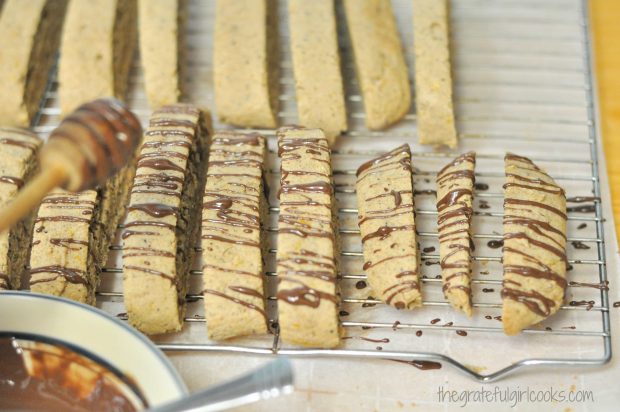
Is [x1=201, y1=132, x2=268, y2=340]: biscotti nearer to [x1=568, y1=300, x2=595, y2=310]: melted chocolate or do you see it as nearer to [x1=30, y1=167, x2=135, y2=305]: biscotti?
[x1=30, y1=167, x2=135, y2=305]: biscotti

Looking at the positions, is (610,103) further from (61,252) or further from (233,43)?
(61,252)

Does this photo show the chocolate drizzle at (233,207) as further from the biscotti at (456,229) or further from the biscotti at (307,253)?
the biscotti at (456,229)

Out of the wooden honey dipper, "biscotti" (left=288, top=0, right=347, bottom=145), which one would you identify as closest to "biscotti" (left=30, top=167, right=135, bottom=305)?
the wooden honey dipper

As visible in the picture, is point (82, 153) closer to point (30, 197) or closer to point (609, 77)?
point (30, 197)

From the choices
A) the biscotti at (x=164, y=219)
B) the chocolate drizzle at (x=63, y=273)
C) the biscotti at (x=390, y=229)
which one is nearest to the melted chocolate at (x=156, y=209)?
the biscotti at (x=164, y=219)

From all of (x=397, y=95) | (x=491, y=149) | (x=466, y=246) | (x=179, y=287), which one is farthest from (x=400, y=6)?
(x=179, y=287)

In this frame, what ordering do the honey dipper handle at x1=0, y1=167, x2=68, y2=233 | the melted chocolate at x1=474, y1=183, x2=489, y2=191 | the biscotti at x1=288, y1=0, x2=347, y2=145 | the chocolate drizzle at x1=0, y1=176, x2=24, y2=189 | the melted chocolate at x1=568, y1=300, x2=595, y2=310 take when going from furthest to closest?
1. the biscotti at x1=288, y1=0, x2=347, y2=145
2. the melted chocolate at x1=474, y1=183, x2=489, y2=191
3. the chocolate drizzle at x1=0, y1=176, x2=24, y2=189
4. the melted chocolate at x1=568, y1=300, x2=595, y2=310
5. the honey dipper handle at x1=0, y1=167, x2=68, y2=233

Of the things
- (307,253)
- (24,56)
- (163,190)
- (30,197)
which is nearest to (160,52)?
(24,56)

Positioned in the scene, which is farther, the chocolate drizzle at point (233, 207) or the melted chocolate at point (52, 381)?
the chocolate drizzle at point (233, 207)
